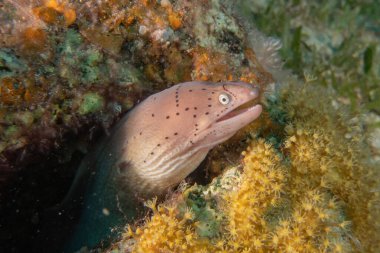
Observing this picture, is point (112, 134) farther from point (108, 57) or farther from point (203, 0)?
point (203, 0)

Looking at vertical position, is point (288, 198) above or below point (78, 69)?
below

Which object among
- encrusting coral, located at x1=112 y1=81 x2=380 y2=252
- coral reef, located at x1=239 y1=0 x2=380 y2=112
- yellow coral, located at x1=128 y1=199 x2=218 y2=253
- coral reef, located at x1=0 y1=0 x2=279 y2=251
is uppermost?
coral reef, located at x1=0 y1=0 x2=279 y2=251

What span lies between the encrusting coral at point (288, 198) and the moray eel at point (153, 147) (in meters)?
0.30

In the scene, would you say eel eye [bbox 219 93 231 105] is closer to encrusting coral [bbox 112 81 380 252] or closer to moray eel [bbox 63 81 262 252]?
moray eel [bbox 63 81 262 252]

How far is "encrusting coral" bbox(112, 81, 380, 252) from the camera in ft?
8.48

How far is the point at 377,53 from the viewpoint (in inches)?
255

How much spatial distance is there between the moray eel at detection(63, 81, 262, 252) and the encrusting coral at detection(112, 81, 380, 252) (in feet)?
1.00

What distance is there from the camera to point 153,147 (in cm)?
323

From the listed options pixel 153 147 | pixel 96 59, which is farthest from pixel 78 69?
pixel 153 147

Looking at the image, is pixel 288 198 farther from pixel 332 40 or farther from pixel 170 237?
pixel 332 40

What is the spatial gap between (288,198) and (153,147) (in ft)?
4.12

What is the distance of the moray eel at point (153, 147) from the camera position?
305 cm

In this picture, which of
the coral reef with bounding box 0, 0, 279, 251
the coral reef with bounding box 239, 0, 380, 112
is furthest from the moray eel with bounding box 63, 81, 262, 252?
the coral reef with bounding box 239, 0, 380, 112

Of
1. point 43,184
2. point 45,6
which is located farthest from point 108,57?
point 43,184
